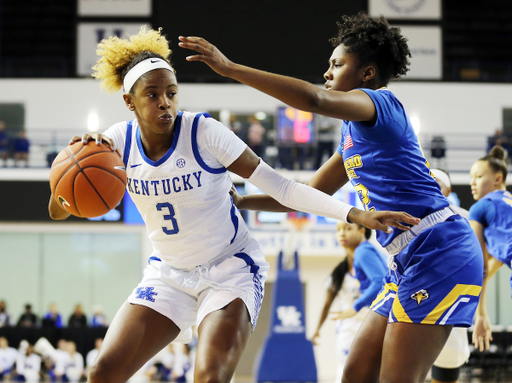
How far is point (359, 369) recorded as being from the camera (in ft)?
8.64

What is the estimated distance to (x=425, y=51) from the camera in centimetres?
1628

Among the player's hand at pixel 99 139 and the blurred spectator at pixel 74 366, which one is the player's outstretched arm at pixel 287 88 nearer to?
the player's hand at pixel 99 139

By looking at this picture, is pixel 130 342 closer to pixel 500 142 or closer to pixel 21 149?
pixel 21 149

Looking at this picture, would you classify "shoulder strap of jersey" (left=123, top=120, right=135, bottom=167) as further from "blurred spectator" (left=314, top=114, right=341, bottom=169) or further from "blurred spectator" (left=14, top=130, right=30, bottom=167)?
"blurred spectator" (left=14, top=130, right=30, bottom=167)

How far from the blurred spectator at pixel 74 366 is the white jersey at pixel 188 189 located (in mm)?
9269

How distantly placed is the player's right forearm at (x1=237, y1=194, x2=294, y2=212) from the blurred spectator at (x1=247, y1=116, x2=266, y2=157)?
1053 centimetres

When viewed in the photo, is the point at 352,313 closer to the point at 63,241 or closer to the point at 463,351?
the point at 463,351

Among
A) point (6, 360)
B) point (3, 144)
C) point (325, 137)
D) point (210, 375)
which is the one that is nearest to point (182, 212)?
point (210, 375)

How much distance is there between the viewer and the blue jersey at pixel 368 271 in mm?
4741

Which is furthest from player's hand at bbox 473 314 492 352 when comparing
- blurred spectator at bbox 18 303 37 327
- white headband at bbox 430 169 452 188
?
blurred spectator at bbox 18 303 37 327

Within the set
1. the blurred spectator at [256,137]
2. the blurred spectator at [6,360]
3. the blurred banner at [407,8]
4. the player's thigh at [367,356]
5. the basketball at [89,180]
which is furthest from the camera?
the blurred banner at [407,8]

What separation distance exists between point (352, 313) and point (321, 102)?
3.03m

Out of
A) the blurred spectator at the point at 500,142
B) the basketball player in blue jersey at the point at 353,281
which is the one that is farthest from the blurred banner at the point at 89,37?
the basketball player in blue jersey at the point at 353,281

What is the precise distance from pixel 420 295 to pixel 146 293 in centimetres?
131
